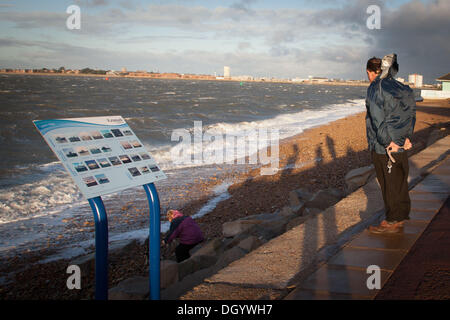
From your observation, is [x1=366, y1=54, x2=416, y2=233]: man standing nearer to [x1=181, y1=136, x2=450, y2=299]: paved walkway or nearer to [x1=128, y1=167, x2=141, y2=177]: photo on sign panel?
[x1=181, y1=136, x2=450, y2=299]: paved walkway

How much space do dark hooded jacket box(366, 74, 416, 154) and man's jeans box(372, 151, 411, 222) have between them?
5.4 inches

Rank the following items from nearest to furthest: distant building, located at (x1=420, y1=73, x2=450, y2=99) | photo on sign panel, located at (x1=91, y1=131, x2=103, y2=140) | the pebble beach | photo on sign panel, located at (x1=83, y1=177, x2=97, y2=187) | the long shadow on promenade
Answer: photo on sign panel, located at (x1=83, y1=177, x2=97, y2=187) → photo on sign panel, located at (x1=91, y1=131, x2=103, y2=140) → the long shadow on promenade → the pebble beach → distant building, located at (x1=420, y1=73, x2=450, y2=99)

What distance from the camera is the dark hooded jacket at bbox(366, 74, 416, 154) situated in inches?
153

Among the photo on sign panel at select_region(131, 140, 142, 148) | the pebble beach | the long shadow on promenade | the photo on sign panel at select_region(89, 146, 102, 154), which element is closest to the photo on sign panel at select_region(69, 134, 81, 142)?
the photo on sign panel at select_region(89, 146, 102, 154)

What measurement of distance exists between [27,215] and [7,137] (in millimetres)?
14964

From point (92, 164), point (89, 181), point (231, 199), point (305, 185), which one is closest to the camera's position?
point (89, 181)

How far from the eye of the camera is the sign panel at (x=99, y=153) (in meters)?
2.77

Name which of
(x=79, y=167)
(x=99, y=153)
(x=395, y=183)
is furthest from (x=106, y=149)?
(x=395, y=183)

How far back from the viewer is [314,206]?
683 cm

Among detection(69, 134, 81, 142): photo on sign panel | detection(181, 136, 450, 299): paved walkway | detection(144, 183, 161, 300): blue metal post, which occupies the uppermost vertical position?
detection(69, 134, 81, 142): photo on sign panel

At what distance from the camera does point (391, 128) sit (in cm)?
392

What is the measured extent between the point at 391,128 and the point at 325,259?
4.49 ft

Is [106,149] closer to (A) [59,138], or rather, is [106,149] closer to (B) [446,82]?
(A) [59,138]

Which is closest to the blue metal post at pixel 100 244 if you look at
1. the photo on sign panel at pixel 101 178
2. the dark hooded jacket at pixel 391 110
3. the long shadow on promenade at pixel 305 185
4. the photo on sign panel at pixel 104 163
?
the photo on sign panel at pixel 101 178
